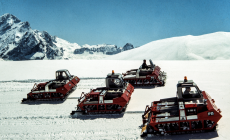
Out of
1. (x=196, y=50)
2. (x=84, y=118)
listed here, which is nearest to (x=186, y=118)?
(x=84, y=118)

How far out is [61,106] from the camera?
12.3 meters

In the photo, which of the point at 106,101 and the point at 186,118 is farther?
the point at 106,101

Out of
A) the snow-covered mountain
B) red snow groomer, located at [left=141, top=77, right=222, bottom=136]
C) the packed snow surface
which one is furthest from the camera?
the snow-covered mountain

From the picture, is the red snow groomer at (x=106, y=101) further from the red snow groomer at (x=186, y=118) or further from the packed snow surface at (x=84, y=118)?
the red snow groomer at (x=186, y=118)

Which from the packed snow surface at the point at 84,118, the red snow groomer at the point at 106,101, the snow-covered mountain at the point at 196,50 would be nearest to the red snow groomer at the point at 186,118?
the packed snow surface at the point at 84,118

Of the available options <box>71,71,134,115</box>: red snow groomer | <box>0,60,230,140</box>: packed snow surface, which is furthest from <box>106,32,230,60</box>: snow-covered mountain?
<box>71,71,134,115</box>: red snow groomer

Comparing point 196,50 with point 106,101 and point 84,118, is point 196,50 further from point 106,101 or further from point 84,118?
point 84,118

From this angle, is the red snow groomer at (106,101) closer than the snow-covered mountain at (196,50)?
Yes

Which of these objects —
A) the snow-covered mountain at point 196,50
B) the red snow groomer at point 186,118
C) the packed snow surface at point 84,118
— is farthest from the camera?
the snow-covered mountain at point 196,50

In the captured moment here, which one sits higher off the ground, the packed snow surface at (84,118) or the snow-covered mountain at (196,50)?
the snow-covered mountain at (196,50)

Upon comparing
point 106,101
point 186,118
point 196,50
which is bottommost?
point 186,118

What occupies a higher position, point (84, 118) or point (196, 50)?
point (196, 50)

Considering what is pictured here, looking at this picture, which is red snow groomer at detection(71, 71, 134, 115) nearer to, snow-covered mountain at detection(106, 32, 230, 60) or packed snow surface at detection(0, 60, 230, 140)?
packed snow surface at detection(0, 60, 230, 140)

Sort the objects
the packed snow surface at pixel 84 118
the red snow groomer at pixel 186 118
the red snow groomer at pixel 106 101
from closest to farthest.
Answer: the red snow groomer at pixel 186 118, the packed snow surface at pixel 84 118, the red snow groomer at pixel 106 101
